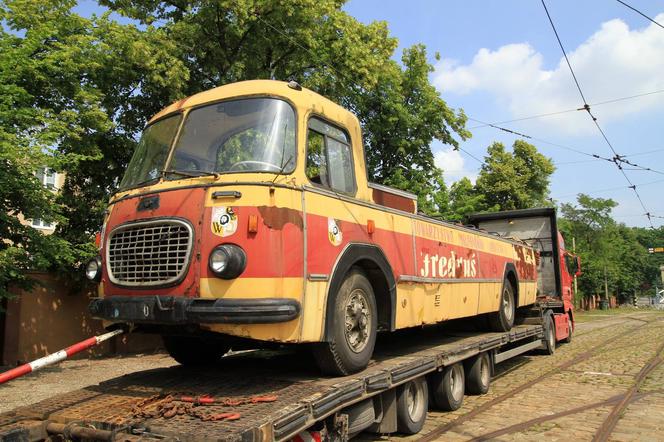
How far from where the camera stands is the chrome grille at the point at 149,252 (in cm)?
428

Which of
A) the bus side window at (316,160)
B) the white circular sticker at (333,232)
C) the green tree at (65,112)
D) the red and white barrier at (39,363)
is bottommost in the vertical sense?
the red and white barrier at (39,363)

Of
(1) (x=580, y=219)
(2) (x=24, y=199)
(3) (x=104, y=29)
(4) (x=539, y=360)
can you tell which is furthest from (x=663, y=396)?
(1) (x=580, y=219)

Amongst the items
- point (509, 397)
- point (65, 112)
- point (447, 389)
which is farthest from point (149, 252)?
point (65, 112)

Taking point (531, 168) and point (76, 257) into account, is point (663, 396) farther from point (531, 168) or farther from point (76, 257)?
point (531, 168)

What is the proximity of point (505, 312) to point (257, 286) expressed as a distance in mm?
7163

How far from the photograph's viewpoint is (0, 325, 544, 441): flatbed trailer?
3.50m

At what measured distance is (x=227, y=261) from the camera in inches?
157

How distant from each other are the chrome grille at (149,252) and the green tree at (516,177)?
34136mm

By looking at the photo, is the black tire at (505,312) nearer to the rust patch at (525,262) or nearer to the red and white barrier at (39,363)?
the rust patch at (525,262)

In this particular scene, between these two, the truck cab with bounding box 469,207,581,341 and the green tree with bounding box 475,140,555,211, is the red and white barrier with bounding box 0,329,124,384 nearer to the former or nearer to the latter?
the truck cab with bounding box 469,207,581,341

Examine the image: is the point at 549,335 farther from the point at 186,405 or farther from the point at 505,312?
the point at 186,405

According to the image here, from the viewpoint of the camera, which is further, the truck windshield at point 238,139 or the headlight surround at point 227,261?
the truck windshield at point 238,139

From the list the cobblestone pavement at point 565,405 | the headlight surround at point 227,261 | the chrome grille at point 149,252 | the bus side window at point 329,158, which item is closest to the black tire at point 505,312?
the cobblestone pavement at point 565,405

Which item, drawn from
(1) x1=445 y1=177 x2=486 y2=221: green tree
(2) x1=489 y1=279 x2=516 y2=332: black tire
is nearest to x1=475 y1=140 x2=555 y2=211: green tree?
(1) x1=445 y1=177 x2=486 y2=221: green tree
